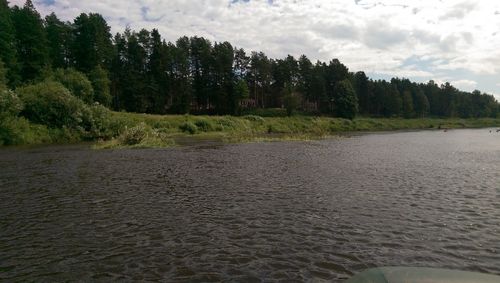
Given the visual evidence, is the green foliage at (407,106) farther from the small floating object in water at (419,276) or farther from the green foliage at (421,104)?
the small floating object in water at (419,276)

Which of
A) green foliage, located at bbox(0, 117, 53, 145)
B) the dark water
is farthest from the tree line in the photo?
the dark water

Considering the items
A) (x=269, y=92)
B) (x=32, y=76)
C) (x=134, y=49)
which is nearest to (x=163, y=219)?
(x=32, y=76)

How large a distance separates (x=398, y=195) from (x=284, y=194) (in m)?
6.05

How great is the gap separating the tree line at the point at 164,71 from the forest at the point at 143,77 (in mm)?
295

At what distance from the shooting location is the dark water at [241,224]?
977 cm

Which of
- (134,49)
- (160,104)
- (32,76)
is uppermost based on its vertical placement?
Answer: (134,49)

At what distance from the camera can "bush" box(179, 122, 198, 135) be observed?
76.2 meters

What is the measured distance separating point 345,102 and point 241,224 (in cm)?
12496

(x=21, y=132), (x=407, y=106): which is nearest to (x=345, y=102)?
(x=407, y=106)

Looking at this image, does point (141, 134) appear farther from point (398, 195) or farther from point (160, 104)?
point (160, 104)

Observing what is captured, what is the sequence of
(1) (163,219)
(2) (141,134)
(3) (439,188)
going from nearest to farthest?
(1) (163,219) < (3) (439,188) < (2) (141,134)

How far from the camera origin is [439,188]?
2045 centimetres

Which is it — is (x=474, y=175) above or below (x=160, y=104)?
below

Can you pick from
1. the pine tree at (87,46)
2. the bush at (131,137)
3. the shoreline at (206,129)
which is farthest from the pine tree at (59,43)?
the bush at (131,137)
